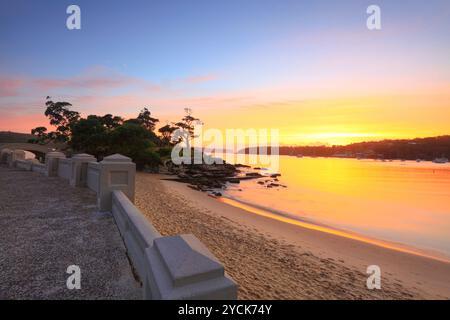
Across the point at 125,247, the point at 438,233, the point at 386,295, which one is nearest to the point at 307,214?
the point at 438,233

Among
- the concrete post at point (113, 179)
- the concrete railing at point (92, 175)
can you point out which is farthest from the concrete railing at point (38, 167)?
the concrete post at point (113, 179)

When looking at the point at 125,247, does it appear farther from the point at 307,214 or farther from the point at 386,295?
the point at 307,214

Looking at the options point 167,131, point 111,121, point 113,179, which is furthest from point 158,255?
point 167,131

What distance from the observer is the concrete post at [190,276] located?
7.30ft

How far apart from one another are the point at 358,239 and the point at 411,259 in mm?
3024

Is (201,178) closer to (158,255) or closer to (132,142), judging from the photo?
(132,142)

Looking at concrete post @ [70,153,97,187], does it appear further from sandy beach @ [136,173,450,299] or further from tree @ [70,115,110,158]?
tree @ [70,115,110,158]

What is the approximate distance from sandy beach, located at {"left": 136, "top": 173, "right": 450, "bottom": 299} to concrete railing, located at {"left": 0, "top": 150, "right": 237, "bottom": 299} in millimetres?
2531

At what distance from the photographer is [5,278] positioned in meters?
4.09

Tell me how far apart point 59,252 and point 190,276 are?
4407 millimetres

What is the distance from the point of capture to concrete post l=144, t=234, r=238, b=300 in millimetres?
2225

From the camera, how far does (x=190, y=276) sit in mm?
2252

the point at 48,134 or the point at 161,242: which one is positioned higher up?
the point at 48,134
